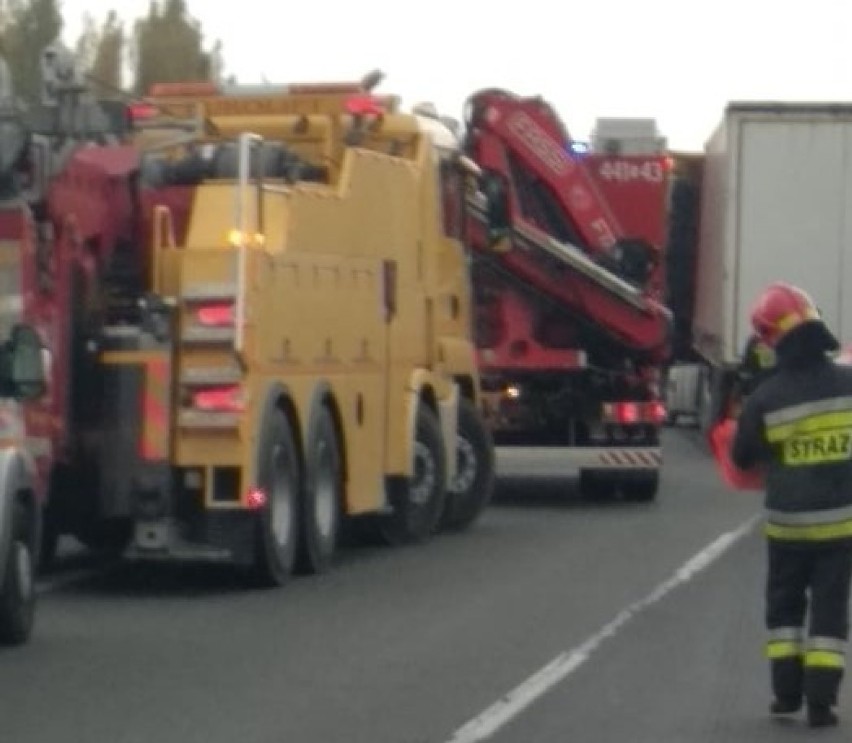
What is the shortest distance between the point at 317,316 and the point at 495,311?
8.10 m

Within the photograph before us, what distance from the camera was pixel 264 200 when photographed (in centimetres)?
1802

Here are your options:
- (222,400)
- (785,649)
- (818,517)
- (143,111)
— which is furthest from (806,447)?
(143,111)

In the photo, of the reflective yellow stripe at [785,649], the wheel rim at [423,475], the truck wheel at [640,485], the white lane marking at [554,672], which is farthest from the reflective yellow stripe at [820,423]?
the truck wheel at [640,485]

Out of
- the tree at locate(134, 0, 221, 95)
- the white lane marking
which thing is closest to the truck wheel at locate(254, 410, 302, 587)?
the white lane marking

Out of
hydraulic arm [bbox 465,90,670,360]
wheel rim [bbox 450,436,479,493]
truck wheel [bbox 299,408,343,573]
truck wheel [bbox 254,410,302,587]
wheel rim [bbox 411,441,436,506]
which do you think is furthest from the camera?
hydraulic arm [bbox 465,90,670,360]

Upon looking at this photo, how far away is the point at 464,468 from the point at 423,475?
167 cm

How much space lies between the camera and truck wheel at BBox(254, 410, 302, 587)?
697 inches

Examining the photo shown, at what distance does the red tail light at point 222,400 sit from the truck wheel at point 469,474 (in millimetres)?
6314

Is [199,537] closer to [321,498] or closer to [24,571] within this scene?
[321,498]

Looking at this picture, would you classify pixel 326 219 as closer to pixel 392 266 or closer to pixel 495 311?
pixel 392 266

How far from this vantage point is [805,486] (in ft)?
40.1

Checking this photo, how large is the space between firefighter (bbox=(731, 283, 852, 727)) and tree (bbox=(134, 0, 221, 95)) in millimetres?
53816

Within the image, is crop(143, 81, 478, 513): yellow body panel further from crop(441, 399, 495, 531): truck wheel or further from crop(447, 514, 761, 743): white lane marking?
crop(447, 514, 761, 743): white lane marking

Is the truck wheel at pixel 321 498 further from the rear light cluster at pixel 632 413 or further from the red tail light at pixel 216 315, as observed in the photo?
the rear light cluster at pixel 632 413
